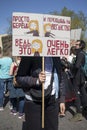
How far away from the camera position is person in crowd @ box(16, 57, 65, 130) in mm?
3367

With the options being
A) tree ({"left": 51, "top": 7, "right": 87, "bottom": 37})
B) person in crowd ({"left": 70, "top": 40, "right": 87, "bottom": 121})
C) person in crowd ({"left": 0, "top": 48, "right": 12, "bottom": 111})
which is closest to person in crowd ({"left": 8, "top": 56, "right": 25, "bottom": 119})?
person in crowd ({"left": 0, "top": 48, "right": 12, "bottom": 111})

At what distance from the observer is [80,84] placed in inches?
277

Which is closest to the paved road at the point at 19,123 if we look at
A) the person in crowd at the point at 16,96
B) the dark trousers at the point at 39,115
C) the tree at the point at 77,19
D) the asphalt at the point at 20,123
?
the asphalt at the point at 20,123

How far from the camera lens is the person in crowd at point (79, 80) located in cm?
670

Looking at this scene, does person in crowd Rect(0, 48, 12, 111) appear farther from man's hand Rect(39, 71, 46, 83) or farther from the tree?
the tree

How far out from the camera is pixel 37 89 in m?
3.42

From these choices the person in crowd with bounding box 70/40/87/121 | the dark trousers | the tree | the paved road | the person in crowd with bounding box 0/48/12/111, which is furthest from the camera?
the tree

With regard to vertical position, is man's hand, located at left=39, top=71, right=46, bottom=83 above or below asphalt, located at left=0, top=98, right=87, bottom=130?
above

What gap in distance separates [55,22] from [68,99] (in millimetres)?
4433

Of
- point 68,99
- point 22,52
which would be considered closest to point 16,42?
point 22,52

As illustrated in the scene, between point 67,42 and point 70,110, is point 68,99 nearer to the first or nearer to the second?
point 70,110

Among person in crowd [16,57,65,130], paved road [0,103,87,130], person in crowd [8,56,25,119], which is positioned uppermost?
person in crowd [16,57,65,130]

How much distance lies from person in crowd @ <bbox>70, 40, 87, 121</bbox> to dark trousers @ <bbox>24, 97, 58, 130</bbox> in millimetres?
3274

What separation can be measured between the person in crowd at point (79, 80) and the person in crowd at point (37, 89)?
3210mm
